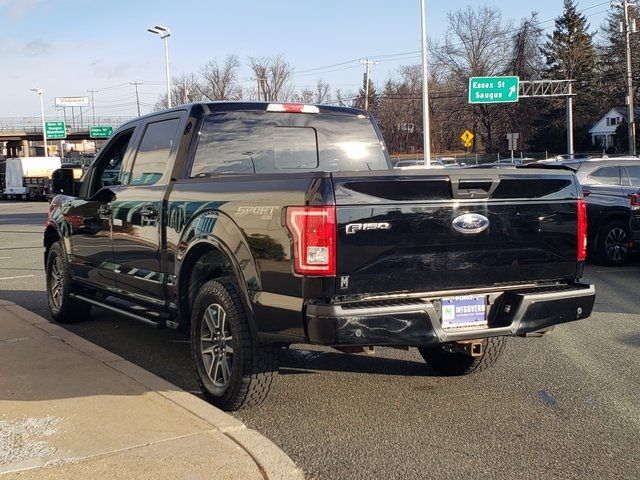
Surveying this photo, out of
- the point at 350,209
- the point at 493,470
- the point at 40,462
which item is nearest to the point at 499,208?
the point at 350,209

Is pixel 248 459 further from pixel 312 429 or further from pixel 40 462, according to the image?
pixel 40 462

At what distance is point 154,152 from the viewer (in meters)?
5.86

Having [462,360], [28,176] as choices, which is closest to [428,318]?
[462,360]

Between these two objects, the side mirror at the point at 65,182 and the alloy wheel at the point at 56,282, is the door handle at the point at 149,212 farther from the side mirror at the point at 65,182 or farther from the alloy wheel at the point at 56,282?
the alloy wheel at the point at 56,282

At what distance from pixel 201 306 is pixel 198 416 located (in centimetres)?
81

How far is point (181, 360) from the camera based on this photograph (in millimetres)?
6152

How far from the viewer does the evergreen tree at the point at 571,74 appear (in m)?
66.9

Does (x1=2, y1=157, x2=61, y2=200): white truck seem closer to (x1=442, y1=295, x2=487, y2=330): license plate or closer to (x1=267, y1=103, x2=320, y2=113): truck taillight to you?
(x1=267, y1=103, x2=320, y2=113): truck taillight

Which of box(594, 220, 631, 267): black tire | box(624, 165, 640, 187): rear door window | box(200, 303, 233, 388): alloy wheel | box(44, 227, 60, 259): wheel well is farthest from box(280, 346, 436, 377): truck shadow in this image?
box(624, 165, 640, 187): rear door window

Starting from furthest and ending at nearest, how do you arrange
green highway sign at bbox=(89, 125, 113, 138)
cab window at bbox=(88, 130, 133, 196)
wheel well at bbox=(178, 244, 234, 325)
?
green highway sign at bbox=(89, 125, 113, 138) < cab window at bbox=(88, 130, 133, 196) < wheel well at bbox=(178, 244, 234, 325)

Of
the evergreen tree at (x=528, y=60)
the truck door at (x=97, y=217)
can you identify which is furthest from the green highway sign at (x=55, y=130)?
the truck door at (x=97, y=217)

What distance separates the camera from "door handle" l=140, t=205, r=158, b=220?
5.45m

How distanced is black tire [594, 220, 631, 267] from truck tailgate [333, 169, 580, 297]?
7602 mm

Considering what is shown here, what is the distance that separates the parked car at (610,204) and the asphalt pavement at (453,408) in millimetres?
4523
